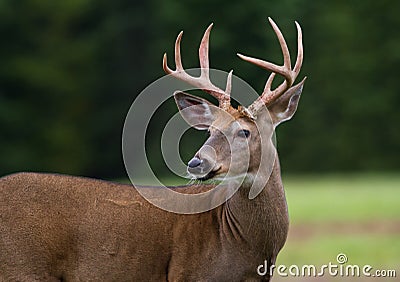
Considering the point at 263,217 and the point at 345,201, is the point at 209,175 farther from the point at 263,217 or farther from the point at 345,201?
the point at 345,201

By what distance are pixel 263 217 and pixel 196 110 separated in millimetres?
1087

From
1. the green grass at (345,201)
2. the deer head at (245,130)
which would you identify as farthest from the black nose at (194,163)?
the green grass at (345,201)

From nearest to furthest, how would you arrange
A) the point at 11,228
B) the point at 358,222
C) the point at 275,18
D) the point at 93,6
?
the point at 11,228 → the point at 358,222 → the point at 275,18 → the point at 93,6

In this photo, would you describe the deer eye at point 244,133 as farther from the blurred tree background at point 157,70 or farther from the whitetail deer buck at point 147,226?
the blurred tree background at point 157,70

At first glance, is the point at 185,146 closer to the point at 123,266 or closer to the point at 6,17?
the point at 6,17

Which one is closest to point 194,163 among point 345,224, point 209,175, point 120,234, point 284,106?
point 209,175

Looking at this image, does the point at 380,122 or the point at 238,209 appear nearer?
the point at 238,209

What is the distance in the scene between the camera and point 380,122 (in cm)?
3772

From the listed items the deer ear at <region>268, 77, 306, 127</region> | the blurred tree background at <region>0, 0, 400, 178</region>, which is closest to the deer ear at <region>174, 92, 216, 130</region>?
the deer ear at <region>268, 77, 306, 127</region>

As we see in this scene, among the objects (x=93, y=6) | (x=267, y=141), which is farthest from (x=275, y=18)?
(x=267, y=141)

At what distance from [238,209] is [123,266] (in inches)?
35.8

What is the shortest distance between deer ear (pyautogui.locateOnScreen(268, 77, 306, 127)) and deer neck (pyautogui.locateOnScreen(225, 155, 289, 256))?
0.36 m

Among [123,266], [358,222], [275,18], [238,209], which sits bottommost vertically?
[123,266]

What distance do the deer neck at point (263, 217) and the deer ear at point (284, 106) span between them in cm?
36
